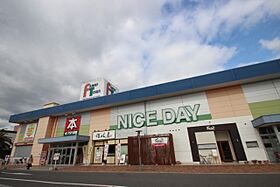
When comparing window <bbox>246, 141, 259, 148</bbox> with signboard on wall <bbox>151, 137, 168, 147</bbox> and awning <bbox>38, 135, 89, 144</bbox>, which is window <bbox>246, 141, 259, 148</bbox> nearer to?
signboard on wall <bbox>151, 137, 168, 147</bbox>

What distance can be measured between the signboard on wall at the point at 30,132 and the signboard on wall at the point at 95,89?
9.68 metres

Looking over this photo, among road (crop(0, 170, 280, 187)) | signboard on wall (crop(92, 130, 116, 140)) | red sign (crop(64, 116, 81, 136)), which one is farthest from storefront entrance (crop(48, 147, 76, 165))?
road (crop(0, 170, 280, 187))

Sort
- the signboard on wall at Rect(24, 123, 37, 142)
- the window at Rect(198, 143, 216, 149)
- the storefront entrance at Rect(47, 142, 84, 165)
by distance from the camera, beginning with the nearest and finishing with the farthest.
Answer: the window at Rect(198, 143, 216, 149) < the storefront entrance at Rect(47, 142, 84, 165) < the signboard on wall at Rect(24, 123, 37, 142)

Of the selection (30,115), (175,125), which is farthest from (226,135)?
(30,115)

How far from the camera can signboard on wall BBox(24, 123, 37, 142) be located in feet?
88.0

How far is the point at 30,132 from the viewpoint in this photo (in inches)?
A: 1082

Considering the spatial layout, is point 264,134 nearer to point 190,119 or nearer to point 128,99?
point 190,119

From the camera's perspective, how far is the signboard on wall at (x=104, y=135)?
19.8 meters

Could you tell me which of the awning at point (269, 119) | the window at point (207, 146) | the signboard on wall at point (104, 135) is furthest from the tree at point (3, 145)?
the awning at point (269, 119)

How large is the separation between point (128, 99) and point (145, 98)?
220 cm

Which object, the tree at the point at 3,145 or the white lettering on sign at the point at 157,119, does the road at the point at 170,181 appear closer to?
the white lettering on sign at the point at 157,119

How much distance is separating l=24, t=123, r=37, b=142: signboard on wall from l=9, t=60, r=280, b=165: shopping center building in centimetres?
454

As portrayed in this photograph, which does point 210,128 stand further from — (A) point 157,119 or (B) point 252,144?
(A) point 157,119

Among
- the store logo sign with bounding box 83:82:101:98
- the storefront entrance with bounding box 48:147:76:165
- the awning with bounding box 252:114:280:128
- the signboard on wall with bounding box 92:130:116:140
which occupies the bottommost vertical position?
the storefront entrance with bounding box 48:147:76:165
